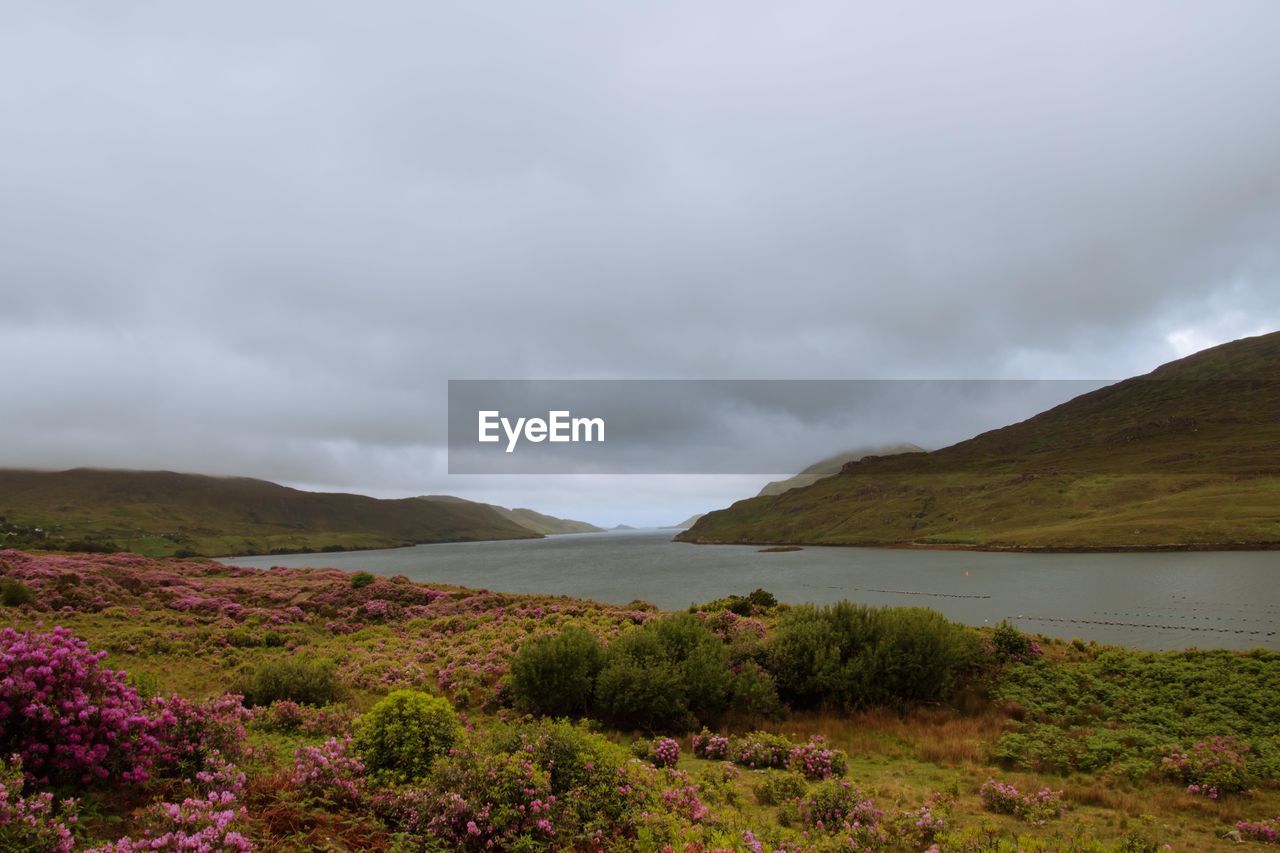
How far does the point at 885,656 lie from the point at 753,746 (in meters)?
7.62

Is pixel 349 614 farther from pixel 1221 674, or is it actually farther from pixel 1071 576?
pixel 1071 576

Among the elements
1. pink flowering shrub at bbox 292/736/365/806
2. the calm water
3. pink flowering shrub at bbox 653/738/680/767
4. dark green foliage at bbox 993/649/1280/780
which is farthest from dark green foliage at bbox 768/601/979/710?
the calm water

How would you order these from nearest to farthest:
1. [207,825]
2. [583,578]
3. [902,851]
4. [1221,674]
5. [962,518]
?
[207,825]
[902,851]
[1221,674]
[583,578]
[962,518]

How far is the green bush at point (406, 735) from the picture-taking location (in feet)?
27.1

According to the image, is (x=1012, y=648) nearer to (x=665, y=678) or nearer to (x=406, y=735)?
(x=665, y=678)

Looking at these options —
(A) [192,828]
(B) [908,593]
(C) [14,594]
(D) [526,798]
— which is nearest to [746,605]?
(D) [526,798]

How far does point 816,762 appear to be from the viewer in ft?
39.3

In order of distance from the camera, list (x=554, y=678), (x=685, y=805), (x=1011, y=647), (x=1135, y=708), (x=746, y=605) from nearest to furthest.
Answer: (x=685, y=805) < (x=554, y=678) < (x=1135, y=708) < (x=1011, y=647) < (x=746, y=605)

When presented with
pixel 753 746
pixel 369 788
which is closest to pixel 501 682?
pixel 753 746

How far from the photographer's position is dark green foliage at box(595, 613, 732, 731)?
15.8 metres

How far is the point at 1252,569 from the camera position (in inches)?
2640

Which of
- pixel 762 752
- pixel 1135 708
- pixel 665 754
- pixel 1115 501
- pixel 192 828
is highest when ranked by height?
pixel 192 828

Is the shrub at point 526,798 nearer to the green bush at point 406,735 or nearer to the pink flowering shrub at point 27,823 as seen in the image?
the green bush at point 406,735

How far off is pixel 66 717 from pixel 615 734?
11.4 metres
